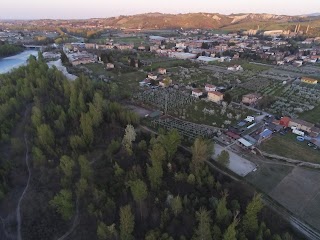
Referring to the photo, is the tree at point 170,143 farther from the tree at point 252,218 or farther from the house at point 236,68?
the house at point 236,68

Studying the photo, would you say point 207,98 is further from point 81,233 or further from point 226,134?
point 81,233

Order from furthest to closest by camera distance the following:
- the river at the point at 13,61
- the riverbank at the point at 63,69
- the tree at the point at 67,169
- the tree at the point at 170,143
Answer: the river at the point at 13,61 < the riverbank at the point at 63,69 < the tree at the point at 170,143 < the tree at the point at 67,169

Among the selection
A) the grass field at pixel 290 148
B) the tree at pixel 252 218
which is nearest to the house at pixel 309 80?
the grass field at pixel 290 148

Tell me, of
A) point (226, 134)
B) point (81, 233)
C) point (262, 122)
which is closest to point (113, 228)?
point (81, 233)

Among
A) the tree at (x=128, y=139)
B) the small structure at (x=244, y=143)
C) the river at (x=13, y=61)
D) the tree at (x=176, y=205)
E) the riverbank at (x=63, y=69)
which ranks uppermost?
the tree at (x=128, y=139)

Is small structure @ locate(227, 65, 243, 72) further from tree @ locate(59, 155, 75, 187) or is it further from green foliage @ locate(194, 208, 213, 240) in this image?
green foliage @ locate(194, 208, 213, 240)

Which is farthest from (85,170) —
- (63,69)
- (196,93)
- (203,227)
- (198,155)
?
(63,69)
